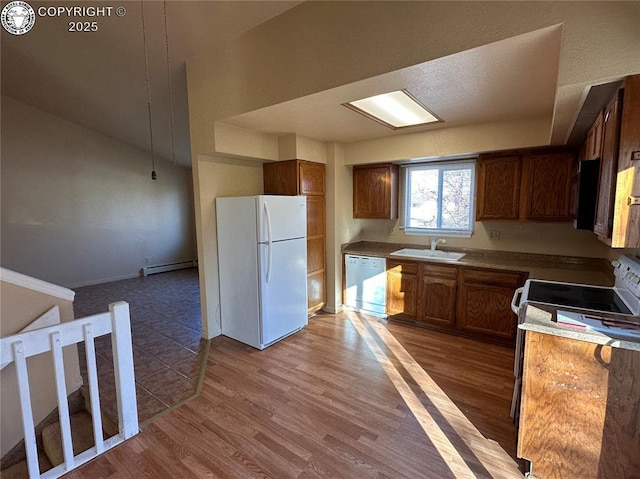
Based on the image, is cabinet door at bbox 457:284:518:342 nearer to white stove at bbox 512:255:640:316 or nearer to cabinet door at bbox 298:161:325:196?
white stove at bbox 512:255:640:316

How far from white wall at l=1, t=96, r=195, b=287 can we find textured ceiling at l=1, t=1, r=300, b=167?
0.51 metres

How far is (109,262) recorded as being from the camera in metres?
6.11

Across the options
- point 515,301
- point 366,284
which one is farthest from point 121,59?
point 515,301

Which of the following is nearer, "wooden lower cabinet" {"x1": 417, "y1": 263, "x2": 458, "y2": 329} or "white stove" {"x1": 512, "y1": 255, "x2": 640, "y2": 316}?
"white stove" {"x1": 512, "y1": 255, "x2": 640, "y2": 316}

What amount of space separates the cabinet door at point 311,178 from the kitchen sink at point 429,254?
4.20 ft

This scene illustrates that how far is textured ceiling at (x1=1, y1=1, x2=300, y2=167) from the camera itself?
99.4 inches

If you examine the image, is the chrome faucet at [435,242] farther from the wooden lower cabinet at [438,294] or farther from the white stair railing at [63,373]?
the white stair railing at [63,373]

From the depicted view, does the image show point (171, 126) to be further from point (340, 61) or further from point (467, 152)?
point (467, 152)

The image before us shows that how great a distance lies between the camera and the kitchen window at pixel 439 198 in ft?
12.4

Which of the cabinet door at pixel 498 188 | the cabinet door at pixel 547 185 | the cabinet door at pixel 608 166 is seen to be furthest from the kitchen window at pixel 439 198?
the cabinet door at pixel 608 166

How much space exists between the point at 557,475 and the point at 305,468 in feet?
4.40

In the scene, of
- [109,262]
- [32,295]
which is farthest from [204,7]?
[109,262]

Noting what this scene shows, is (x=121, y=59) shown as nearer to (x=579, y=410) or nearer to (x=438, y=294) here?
(x=438, y=294)

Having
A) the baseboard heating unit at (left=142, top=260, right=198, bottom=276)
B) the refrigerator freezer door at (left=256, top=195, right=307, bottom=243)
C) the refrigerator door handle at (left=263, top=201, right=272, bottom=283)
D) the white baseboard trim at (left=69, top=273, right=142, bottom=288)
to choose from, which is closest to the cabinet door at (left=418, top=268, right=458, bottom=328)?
the refrigerator freezer door at (left=256, top=195, right=307, bottom=243)
